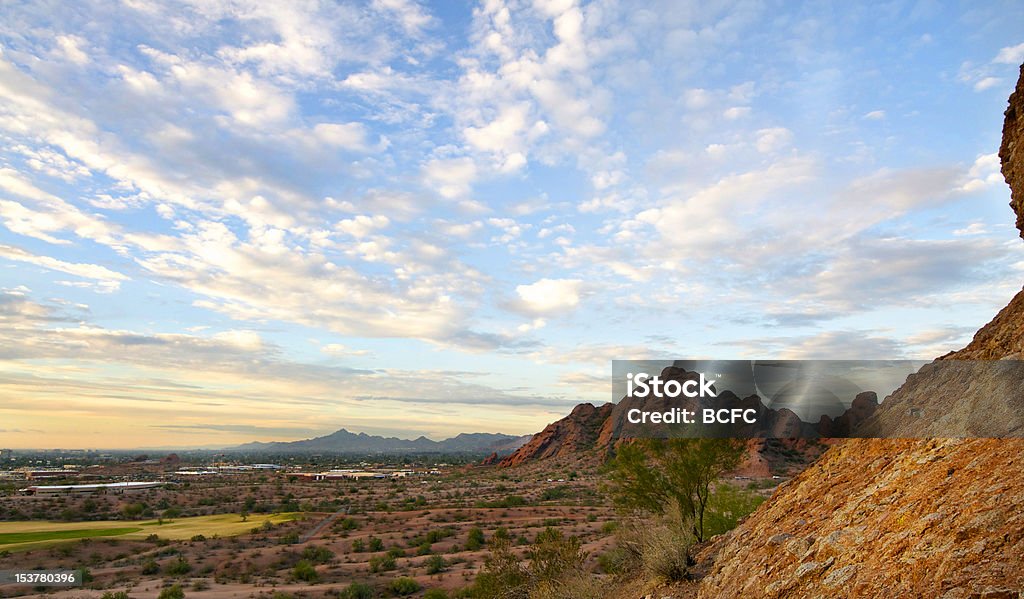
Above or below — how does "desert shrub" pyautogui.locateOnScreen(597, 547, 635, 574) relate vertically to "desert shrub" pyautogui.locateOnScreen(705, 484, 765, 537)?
below

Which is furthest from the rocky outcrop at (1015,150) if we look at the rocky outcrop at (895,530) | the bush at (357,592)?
the bush at (357,592)

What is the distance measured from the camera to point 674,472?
66.6 ft

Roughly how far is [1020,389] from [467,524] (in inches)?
1673

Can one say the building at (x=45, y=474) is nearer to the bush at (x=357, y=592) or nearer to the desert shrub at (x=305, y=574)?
the desert shrub at (x=305, y=574)

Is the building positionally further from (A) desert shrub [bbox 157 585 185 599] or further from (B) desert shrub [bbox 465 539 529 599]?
(B) desert shrub [bbox 465 539 529 599]

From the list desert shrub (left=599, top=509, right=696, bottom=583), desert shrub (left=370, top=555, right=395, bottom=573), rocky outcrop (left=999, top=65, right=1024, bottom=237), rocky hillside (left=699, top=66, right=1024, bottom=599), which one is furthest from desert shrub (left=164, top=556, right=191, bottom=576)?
rocky outcrop (left=999, top=65, right=1024, bottom=237)

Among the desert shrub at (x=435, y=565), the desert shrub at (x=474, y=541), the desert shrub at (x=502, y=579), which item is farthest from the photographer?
the desert shrub at (x=474, y=541)

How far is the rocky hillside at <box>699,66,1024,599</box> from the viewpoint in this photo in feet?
21.6

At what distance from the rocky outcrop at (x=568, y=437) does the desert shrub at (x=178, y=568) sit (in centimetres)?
9320

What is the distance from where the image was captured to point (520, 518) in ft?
161

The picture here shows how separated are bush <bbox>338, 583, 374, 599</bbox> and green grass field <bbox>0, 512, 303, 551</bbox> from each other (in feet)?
73.0

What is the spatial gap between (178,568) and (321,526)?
657 inches

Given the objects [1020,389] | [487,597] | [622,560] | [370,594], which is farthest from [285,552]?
[1020,389]

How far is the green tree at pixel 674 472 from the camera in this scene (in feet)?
65.3
